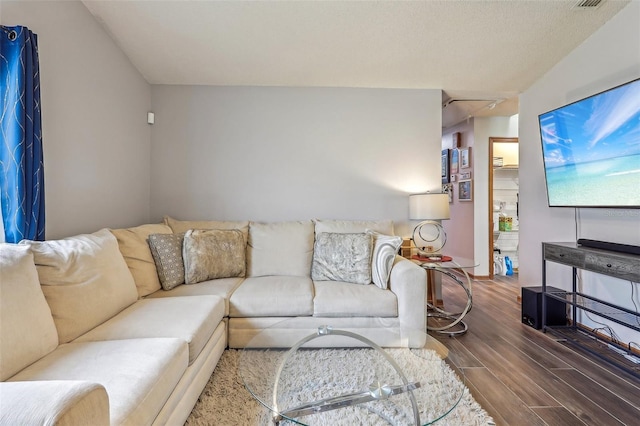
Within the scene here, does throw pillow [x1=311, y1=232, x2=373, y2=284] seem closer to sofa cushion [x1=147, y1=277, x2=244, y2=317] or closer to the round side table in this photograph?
the round side table

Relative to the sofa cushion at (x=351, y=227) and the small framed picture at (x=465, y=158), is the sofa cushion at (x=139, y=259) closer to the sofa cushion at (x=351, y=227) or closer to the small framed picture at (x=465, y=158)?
the sofa cushion at (x=351, y=227)

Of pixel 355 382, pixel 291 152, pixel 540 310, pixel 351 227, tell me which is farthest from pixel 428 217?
pixel 355 382

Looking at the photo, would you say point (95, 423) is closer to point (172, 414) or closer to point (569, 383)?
point (172, 414)

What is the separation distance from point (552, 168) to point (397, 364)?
2423 mm

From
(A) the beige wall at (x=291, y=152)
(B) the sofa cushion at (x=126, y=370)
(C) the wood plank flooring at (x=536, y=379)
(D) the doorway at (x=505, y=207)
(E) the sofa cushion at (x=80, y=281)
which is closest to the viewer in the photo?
(B) the sofa cushion at (x=126, y=370)

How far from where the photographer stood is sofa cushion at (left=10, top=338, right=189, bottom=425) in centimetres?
97

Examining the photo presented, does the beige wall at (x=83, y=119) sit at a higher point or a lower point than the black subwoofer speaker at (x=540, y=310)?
higher

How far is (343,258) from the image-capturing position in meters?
2.51

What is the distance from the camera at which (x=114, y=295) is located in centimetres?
169

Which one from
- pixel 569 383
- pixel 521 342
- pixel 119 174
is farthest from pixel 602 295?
pixel 119 174

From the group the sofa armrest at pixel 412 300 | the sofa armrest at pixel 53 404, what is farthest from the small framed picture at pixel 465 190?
the sofa armrest at pixel 53 404

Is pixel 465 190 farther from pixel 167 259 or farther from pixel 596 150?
pixel 167 259

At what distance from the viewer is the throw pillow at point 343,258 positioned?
246 centimetres

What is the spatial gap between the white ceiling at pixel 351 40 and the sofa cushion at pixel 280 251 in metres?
1.61
